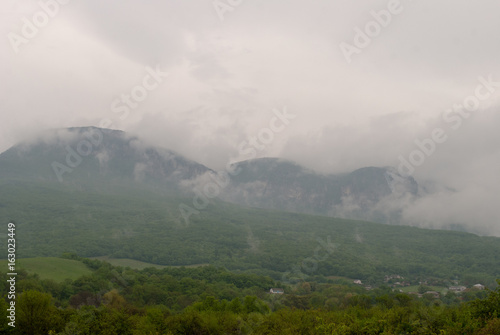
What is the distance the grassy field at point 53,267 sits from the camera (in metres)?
78.2

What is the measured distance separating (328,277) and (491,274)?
55681mm

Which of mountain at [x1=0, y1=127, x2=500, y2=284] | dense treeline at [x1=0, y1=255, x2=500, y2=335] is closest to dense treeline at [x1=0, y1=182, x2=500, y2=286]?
mountain at [x1=0, y1=127, x2=500, y2=284]

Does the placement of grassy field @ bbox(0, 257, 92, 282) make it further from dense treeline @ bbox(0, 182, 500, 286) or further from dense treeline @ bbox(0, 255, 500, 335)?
dense treeline @ bbox(0, 182, 500, 286)

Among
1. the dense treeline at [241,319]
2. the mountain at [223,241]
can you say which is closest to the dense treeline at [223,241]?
the mountain at [223,241]

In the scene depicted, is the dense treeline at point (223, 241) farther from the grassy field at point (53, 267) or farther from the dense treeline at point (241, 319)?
the dense treeline at point (241, 319)

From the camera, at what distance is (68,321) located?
111 feet

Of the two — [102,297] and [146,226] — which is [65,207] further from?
[102,297]

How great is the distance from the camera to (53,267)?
8369 cm

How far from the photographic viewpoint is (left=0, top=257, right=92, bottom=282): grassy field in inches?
3081

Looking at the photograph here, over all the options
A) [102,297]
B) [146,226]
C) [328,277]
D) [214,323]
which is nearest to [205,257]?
[146,226]

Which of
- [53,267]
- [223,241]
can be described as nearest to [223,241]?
[223,241]

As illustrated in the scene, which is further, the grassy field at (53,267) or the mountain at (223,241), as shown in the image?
the mountain at (223,241)

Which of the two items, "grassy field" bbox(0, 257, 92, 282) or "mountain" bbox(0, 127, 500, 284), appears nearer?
"grassy field" bbox(0, 257, 92, 282)

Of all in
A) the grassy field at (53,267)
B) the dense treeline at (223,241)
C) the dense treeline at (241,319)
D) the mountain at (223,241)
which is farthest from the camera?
the mountain at (223,241)
